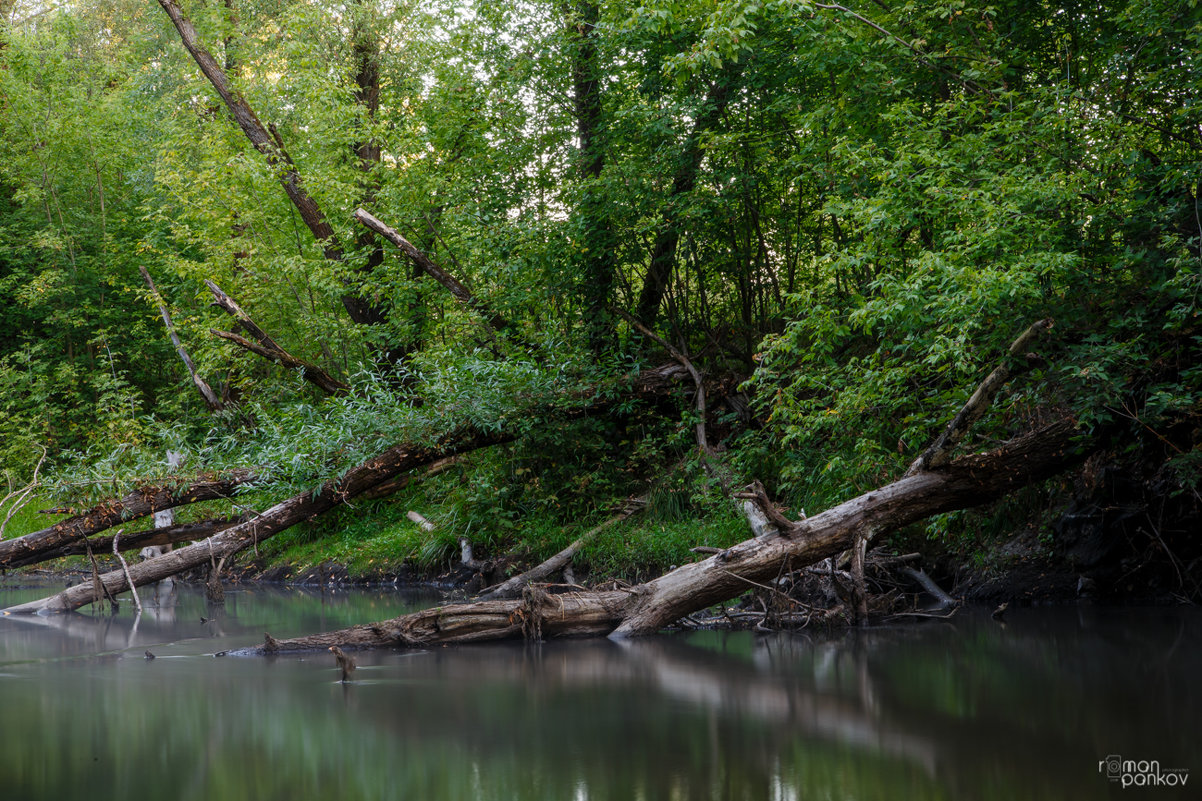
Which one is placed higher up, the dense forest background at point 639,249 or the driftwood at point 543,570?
the dense forest background at point 639,249

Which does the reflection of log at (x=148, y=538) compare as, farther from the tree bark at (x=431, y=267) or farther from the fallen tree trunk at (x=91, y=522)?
the tree bark at (x=431, y=267)

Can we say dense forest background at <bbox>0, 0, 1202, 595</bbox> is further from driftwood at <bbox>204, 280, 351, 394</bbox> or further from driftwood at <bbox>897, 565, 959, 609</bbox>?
driftwood at <bbox>204, 280, 351, 394</bbox>

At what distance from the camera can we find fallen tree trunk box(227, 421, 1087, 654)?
7.18 metres

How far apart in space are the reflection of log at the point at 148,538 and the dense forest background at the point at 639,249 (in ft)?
2.08

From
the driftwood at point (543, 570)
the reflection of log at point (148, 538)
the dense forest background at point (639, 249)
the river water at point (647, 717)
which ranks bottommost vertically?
the river water at point (647, 717)

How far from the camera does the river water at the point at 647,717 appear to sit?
3.82 metres

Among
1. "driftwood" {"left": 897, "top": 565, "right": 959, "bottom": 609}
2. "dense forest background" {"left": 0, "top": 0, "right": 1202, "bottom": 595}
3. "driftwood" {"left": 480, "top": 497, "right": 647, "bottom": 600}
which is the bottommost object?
"driftwood" {"left": 897, "top": 565, "right": 959, "bottom": 609}

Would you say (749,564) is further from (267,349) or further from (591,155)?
(267,349)

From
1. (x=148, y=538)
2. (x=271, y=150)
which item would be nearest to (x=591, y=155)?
(x=271, y=150)

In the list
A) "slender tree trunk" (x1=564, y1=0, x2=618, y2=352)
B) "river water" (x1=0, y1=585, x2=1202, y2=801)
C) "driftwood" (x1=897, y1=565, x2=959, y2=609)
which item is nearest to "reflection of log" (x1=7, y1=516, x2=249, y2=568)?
"river water" (x1=0, y1=585, x2=1202, y2=801)

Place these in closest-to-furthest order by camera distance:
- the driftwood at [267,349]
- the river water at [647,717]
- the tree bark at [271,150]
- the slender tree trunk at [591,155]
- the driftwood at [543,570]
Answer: the river water at [647,717] < the driftwood at [543,570] < the slender tree trunk at [591,155] < the driftwood at [267,349] < the tree bark at [271,150]

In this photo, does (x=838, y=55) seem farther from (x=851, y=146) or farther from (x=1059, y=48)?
(x=1059, y=48)

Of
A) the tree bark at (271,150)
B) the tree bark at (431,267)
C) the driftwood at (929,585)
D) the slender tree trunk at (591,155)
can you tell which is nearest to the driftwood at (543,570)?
the slender tree trunk at (591,155)

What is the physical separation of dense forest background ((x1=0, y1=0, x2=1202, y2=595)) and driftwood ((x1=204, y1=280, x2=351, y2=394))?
571mm
